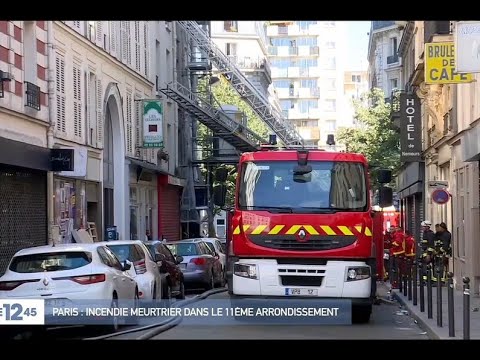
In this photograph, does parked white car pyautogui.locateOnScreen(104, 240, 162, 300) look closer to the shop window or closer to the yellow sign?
the yellow sign

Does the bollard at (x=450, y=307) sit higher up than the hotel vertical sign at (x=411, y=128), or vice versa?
the hotel vertical sign at (x=411, y=128)

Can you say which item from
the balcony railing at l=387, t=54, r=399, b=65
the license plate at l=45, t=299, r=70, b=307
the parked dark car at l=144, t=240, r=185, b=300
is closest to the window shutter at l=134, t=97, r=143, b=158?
the parked dark car at l=144, t=240, r=185, b=300

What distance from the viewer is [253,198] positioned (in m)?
17.1

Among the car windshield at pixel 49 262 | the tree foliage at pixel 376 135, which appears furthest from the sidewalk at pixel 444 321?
the tree foliage at pixel 376 135

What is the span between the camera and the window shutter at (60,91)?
95.7 ft

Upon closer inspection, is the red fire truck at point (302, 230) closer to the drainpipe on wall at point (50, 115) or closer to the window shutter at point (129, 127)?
the drainpipe on wall at point (50, 115)

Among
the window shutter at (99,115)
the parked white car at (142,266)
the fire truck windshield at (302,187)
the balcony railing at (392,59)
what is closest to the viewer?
the fire truck windshield at (302,187)

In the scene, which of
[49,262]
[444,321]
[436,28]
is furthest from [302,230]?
[436,28]

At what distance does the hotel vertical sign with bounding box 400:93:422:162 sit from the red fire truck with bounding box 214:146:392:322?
21.5m

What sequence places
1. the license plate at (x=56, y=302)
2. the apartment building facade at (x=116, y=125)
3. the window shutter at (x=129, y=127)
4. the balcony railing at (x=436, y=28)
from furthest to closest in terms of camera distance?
1. the window shutter at (x=129, y=127)
2. the balcony railing at (x=436, y=28)
3. the apartment building facade at (x=116, y=125)
4. the license plate at (x=56, y=302)

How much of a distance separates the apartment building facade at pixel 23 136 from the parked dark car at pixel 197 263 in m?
3.70

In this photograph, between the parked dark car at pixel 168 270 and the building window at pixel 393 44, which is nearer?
the parked dark car at pixel 168 270
